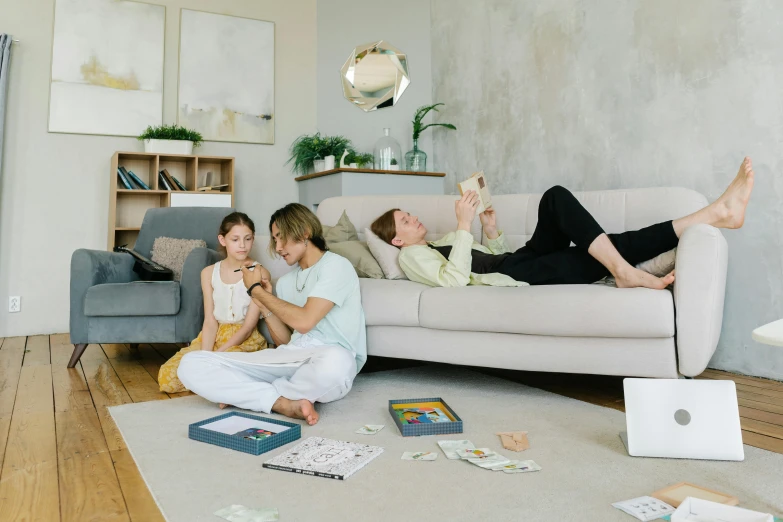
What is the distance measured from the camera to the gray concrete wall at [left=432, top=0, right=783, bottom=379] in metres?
2.67

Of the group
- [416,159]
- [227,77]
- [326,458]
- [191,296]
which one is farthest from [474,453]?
[227,77]

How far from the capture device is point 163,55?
461cm

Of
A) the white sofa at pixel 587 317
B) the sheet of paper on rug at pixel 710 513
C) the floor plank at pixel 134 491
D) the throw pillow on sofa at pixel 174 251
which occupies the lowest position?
the floor plank at pixel 134 491

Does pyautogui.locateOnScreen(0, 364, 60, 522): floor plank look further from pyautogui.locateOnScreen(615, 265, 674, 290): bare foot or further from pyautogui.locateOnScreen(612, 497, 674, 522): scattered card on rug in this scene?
pyautogui.locateOnScreen(615, 265, 674, 290): bare foot

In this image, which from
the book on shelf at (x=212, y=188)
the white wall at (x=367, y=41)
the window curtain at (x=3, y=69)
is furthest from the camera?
the white wall at (x=367, y=41)

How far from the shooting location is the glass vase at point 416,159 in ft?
15.5

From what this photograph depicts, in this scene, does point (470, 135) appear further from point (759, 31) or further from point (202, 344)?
point (202, 344)

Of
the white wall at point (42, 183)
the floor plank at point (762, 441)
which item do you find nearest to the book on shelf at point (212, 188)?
the white wall at point (42, 183)

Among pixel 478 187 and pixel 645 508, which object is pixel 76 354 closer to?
pixel 478 187

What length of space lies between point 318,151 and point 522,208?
226 cm

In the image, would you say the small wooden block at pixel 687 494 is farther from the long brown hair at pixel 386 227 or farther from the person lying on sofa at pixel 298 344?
the long brown hair at pixel 386 227

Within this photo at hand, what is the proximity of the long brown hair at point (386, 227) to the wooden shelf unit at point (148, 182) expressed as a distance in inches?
75.3

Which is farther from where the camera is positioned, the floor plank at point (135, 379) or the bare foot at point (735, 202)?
the floor plank at point (135, 379)

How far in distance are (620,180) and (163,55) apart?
3551 mm
